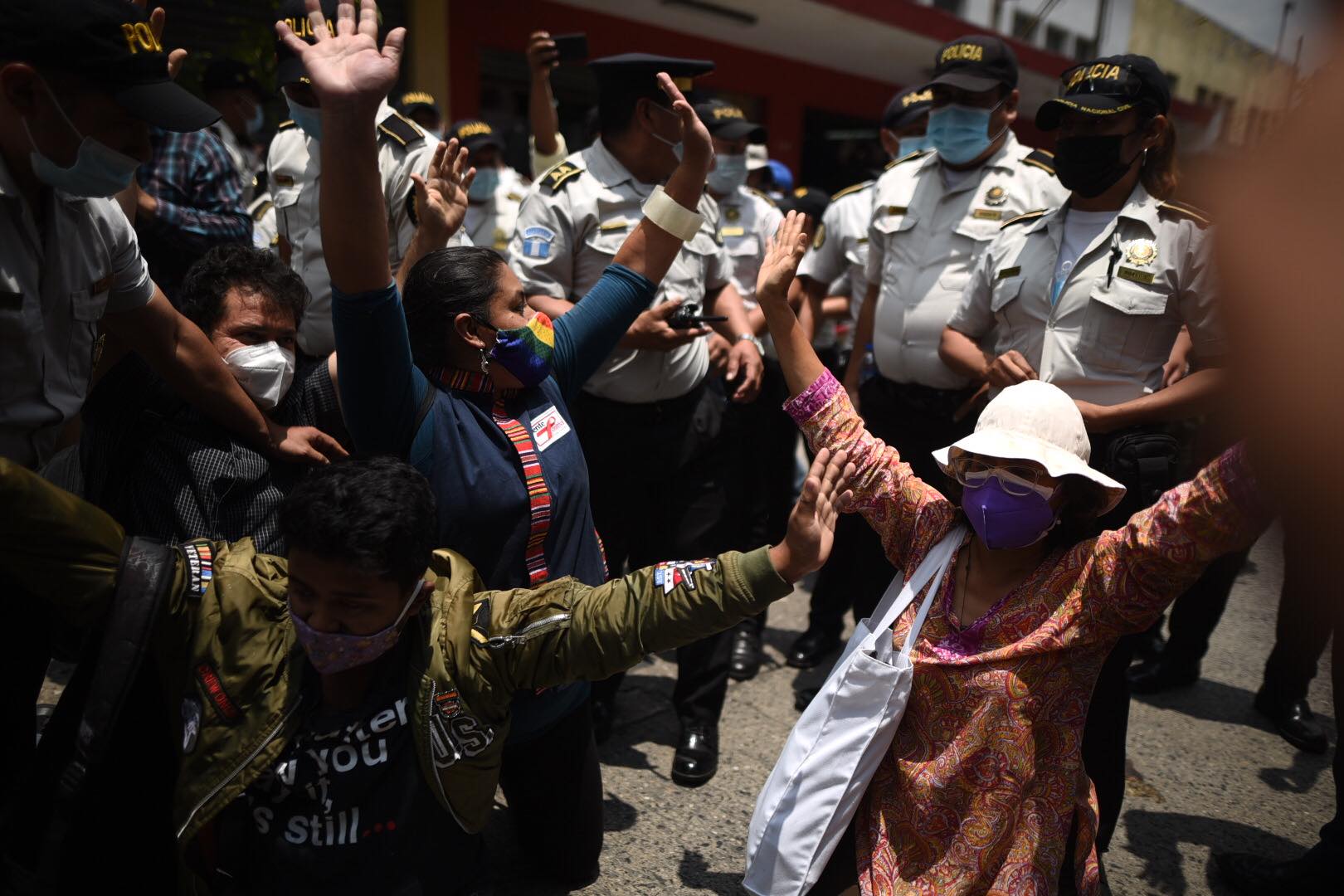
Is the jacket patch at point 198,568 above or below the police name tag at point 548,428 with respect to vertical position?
below

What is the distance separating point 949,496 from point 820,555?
70 centimetres

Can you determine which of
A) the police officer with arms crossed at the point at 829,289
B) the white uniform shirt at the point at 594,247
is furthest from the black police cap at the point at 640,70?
the police officer with arms crossed at the point at 829,289

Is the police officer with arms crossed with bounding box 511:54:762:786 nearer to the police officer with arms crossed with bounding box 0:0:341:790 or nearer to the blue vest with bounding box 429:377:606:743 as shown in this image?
the blue vest with bounding box 429:377:606:743

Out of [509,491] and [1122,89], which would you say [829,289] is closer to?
[1122,89]

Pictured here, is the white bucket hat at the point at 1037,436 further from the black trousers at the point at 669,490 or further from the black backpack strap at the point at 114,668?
the black backpack strap at the point at 114,668

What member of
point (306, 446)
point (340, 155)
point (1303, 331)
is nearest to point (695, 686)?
point (306, 446)

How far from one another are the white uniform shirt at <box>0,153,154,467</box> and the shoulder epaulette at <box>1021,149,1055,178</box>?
300 centimetres

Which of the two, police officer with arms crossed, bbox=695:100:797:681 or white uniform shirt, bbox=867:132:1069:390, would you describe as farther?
police officer with arms crossed, bbox=695:100:797:681

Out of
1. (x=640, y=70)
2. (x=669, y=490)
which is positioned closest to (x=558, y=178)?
(x=640, y=70)

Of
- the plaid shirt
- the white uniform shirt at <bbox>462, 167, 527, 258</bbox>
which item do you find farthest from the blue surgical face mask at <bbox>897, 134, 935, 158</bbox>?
the plaid shirt

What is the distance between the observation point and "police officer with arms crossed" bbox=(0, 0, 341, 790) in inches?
64.2

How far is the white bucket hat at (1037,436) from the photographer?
A: 2010 millimetres

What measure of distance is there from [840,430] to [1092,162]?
125 centimetres

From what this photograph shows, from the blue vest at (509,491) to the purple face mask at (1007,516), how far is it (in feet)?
3.08
